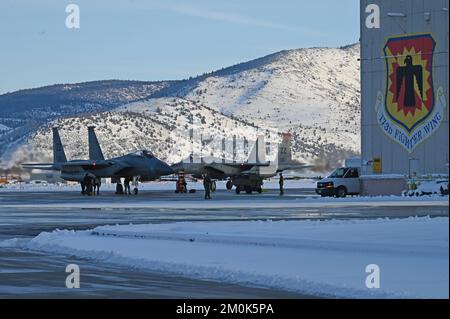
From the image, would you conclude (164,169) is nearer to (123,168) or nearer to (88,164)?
(123,168)

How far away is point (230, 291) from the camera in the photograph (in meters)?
16.2

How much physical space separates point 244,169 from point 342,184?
2839cm

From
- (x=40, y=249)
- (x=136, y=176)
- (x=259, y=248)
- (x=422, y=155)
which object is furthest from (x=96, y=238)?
(x=136, y=176)

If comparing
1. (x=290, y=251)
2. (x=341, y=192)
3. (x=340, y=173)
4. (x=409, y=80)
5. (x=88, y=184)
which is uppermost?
(x=409, y=80)

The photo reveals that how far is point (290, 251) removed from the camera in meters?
21.8

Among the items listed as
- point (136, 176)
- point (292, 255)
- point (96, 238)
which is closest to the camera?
point (292, 255)

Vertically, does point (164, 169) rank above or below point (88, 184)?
above

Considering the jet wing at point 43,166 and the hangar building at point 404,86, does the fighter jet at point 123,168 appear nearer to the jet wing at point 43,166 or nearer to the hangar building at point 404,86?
the jet wing at point 43,166

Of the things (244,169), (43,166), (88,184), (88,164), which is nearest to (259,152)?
(244,169)

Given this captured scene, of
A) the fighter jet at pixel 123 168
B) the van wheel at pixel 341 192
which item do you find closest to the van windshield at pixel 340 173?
the van wheel at pixel 341 192

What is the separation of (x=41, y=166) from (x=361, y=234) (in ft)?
226

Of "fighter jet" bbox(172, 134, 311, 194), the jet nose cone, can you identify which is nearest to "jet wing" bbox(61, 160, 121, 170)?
the jet nose cone
